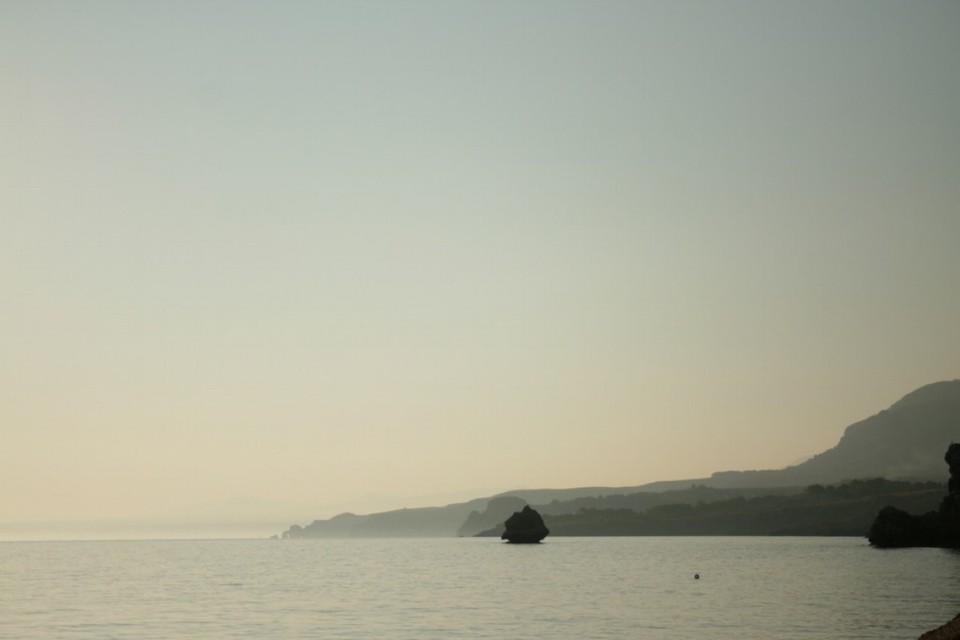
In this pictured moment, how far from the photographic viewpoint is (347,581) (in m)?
131

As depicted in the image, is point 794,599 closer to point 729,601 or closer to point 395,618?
point 729,601

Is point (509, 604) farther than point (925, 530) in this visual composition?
No

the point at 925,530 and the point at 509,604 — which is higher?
the point at 509,604

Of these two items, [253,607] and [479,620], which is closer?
A: [479,620]

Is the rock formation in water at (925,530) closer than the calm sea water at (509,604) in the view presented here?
No

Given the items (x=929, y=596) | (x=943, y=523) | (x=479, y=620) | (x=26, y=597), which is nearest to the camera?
(x=479, y=620)

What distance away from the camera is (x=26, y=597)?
102938 millimetres

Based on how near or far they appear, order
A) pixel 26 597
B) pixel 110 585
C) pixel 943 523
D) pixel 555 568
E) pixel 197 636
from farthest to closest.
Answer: pixel 943 523
pixel 555 568
pixel 110 585
pixel 26 597
pixel 197 636

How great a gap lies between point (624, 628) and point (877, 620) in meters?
17.5

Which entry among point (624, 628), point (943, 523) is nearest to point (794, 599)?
point (624, 628)

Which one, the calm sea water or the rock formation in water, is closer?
the calm sea water

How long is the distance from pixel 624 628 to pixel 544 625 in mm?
5898

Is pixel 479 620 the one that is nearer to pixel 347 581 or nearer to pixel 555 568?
pixel 347 581

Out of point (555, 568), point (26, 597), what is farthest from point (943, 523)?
point (26, 597)
